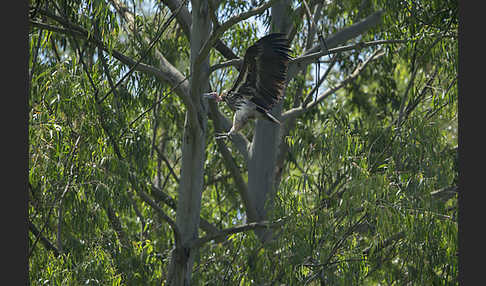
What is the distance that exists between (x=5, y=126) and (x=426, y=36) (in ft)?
11.1

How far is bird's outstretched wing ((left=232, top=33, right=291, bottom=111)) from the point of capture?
4.03 meters

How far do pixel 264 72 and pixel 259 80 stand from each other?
0.06 meters

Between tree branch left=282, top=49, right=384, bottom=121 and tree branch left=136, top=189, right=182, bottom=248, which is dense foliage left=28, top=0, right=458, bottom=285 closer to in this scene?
tree branch left=136, top=189, right=182, bottom=248

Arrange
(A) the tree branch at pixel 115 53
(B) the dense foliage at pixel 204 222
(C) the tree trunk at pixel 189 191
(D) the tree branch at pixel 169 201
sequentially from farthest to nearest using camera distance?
(D) the tree branch at pixel 169 201
(C) the tree trunk at pixel 189 191
(A) the tree branch at pixel 115 53
(B) the dense foliage at pixel 204 222

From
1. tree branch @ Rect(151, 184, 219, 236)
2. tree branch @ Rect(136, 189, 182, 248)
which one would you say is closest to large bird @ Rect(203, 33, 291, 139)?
tree branch @ Rect(136, 189, 182, 248)

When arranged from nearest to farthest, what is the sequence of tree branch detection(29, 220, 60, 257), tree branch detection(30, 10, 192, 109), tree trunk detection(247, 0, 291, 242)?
tree branch detection(30, 10, 192, 109)
tree branch detection(29, 220, 60, 257)
tree trunk detection(247, 0, 291, 242)

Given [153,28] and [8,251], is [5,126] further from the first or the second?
[153,28]

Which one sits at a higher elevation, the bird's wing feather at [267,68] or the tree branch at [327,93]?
the tree branch at [327,93]

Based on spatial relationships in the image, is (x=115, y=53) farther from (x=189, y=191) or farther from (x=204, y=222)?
(x=204, y=222)

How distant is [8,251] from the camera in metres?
3.23

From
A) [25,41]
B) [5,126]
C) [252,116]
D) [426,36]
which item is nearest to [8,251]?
[5,126]

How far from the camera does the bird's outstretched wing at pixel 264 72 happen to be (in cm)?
403

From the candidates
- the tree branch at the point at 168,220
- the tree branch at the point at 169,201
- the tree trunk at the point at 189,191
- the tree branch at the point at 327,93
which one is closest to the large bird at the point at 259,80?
the tree trunk at the point at 189,191

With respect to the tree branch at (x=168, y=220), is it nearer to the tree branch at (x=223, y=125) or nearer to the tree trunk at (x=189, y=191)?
the tree trunk at (x=189, y=191)
